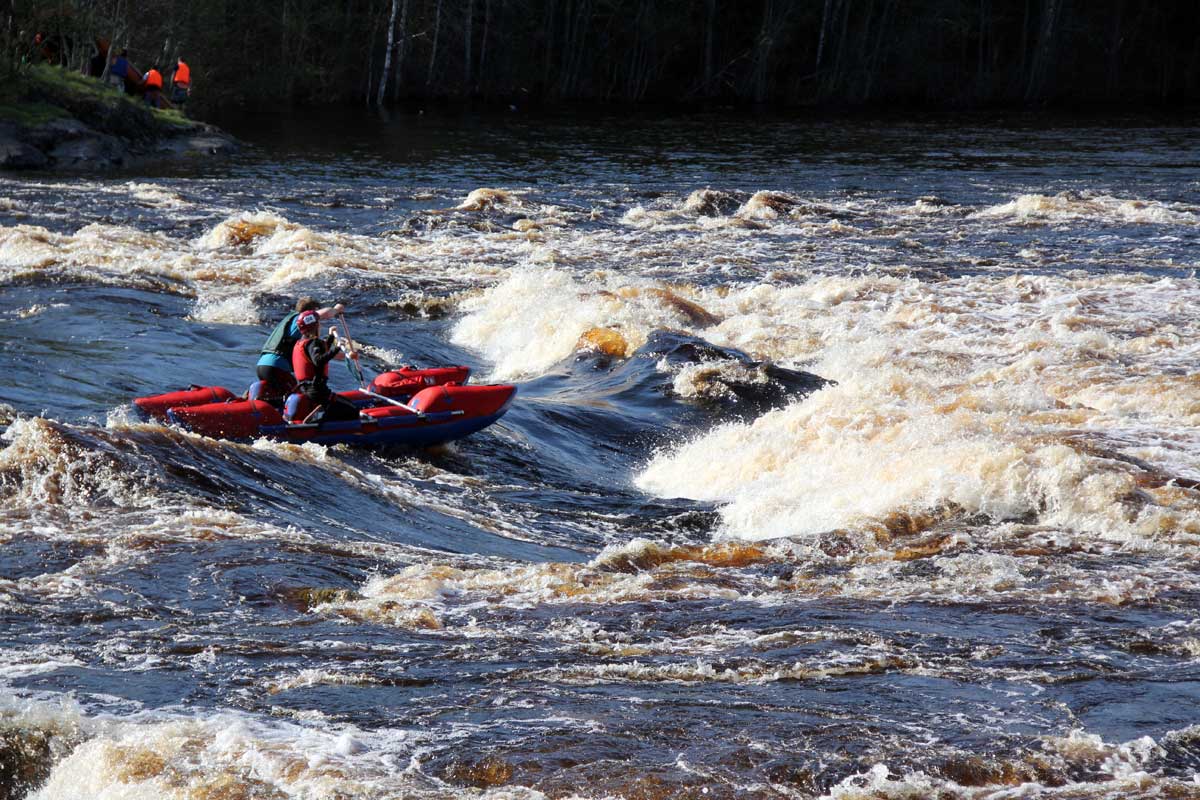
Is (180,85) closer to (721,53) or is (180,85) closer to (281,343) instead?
(721,53)

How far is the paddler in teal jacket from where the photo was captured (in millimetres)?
11875

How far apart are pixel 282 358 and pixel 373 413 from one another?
38.0 inches

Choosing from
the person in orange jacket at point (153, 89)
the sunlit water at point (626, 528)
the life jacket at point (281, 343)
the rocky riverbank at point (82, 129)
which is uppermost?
the person in orange jacket at point (153, 89)

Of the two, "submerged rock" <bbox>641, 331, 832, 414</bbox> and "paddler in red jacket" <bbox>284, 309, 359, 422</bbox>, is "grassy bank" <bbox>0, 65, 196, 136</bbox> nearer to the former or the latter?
A: "submerged rock" <bbox>641, 331, 832, 414</bbox>

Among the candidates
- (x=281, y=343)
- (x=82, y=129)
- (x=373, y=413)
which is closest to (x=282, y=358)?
(x=281, y=343)

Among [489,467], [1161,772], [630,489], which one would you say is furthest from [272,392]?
[1161,772]

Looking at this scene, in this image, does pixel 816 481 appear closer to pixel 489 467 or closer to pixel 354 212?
pixel 489 467

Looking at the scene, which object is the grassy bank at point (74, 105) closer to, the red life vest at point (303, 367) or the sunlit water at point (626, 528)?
the sunlit water at point (626, 528)

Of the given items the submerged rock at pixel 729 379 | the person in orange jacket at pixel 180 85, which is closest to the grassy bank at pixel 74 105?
the person in orange jacket at pixel 180 85

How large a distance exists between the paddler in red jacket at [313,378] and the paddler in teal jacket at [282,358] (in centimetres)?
16

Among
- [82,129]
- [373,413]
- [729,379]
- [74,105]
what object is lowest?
[373,413]

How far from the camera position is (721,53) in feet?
186

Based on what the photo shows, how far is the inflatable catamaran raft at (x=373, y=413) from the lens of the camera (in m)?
11.4

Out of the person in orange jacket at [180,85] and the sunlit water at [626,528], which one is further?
the person in orange jacket at [180,85]
